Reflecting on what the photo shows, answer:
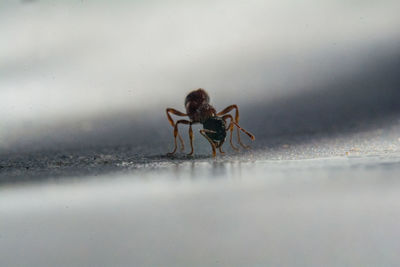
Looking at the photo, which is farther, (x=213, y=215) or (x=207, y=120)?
(x=207, y=120)

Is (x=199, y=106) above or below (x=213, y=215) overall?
above

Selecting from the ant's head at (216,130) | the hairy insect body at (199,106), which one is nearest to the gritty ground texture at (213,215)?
the ant's head at (216,130)

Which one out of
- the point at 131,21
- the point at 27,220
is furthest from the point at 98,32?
the point at 27,220

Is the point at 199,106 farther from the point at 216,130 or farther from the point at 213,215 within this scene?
the point at 213,215

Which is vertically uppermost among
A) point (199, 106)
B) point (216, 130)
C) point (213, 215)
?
point (199, 106)

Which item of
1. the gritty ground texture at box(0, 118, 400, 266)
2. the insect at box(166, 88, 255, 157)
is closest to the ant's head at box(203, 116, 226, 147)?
the insect at box(166, 88, 255, 157)

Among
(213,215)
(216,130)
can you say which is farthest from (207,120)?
(213,215)

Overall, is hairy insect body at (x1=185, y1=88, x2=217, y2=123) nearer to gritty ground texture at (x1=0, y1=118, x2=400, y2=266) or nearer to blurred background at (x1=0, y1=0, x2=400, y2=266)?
blurred background at (x1=0, y1=0, x2=400, y2=266)

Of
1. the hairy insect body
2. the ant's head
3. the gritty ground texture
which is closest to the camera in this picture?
the gritty ground texture

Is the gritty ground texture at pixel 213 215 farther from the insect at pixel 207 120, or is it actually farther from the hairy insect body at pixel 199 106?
the hairy insect body at pixel 199 106
